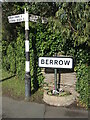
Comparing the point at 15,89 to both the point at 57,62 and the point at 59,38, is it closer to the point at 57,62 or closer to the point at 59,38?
the point at 57,62

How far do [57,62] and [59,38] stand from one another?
34.4 inches

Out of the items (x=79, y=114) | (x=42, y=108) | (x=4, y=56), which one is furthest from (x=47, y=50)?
(x=4, y=56)

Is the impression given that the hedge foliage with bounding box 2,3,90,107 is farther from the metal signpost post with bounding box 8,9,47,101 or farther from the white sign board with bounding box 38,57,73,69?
the white sign board with bounding box 38,57,73,69

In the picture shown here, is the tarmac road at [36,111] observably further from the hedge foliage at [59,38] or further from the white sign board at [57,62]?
the white sign board at [57,62]

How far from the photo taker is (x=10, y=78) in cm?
823

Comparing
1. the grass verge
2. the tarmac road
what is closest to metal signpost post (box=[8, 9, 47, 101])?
the grass verge

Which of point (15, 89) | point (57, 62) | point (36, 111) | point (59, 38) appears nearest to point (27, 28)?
point (59, 38)

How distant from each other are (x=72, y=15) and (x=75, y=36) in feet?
1.46

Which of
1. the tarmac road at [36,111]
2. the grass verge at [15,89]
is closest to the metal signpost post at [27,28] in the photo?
the grass verge at [15,89]

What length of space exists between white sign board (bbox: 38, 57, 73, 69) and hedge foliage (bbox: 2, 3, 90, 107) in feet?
1.22

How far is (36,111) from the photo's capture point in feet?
17.0

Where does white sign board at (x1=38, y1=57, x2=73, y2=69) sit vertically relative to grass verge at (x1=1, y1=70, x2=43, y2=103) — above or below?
above

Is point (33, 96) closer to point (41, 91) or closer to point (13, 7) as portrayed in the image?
point (41, 91)

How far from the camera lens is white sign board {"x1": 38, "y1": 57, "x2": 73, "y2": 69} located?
18.6 feet
